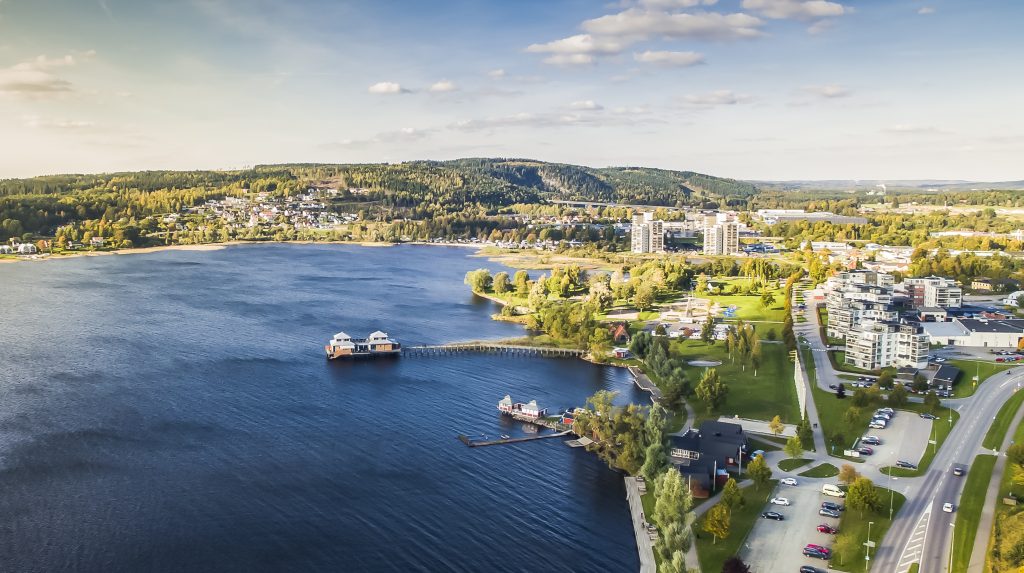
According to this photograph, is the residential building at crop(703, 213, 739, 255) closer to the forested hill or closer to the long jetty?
the forested hill

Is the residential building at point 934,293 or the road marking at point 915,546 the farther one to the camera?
the residential building at point 934,293


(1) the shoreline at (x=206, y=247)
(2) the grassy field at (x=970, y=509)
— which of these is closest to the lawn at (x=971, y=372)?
(2) the grassy field at (x=970, y=509)

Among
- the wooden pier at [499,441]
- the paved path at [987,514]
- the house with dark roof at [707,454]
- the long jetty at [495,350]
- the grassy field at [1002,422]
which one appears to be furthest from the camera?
the long jetty at [495,350]

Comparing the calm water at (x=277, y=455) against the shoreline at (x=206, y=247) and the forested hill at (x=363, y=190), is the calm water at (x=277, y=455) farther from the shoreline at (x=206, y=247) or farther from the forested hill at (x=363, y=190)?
the forested hill at (x=363, y=190)

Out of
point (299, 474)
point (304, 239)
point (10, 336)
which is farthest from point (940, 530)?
point (304, 239)

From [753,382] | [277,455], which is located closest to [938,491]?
[753,382]

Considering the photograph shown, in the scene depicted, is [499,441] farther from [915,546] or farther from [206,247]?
[206,247]

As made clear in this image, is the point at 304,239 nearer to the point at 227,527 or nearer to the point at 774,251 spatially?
the point at 774,251
